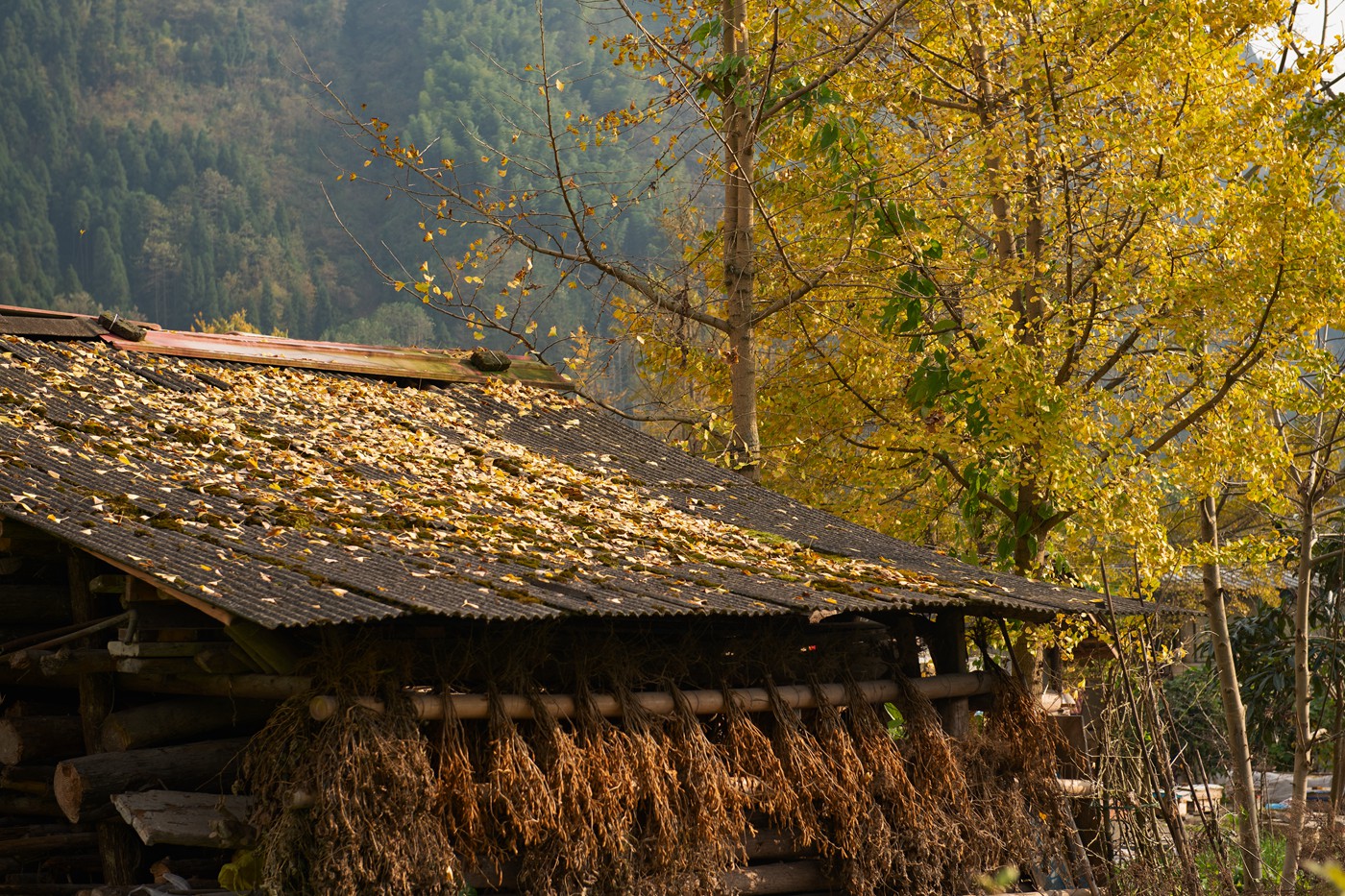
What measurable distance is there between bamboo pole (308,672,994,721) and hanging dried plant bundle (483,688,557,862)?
0.44 feet

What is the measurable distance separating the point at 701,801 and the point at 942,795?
6.38ft

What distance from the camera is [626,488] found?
30.1 ft

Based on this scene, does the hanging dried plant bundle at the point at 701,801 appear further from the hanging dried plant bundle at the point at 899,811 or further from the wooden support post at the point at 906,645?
the wooden support post at the point at 906,645

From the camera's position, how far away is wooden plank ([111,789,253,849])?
5.67 m

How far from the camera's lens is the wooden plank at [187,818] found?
5668 mm

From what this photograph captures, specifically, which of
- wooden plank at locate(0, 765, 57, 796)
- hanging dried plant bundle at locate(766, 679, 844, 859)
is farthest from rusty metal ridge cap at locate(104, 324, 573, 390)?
hanging dried plant bundle at locate(766, 679, 844, 859)

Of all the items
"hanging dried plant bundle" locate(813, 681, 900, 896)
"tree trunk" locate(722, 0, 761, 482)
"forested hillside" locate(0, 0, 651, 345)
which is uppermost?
"forested hillside" locate(0, 0, 651, 345)

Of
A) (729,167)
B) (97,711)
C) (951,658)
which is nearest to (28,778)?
(97,711)

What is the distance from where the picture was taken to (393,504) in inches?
287

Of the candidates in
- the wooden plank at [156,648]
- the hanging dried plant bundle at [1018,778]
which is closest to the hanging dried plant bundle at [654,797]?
the wooden plank at [156,648]

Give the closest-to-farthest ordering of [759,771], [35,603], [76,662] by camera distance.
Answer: [76,662], [35,603], [759,771]

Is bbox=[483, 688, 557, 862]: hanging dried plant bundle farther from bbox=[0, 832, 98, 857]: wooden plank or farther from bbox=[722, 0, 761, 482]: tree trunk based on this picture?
bbox=[722, 0, 761, 482]: tree trunk

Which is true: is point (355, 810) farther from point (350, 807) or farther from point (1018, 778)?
point (1018, 778)

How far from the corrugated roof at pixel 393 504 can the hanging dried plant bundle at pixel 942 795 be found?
864mm
